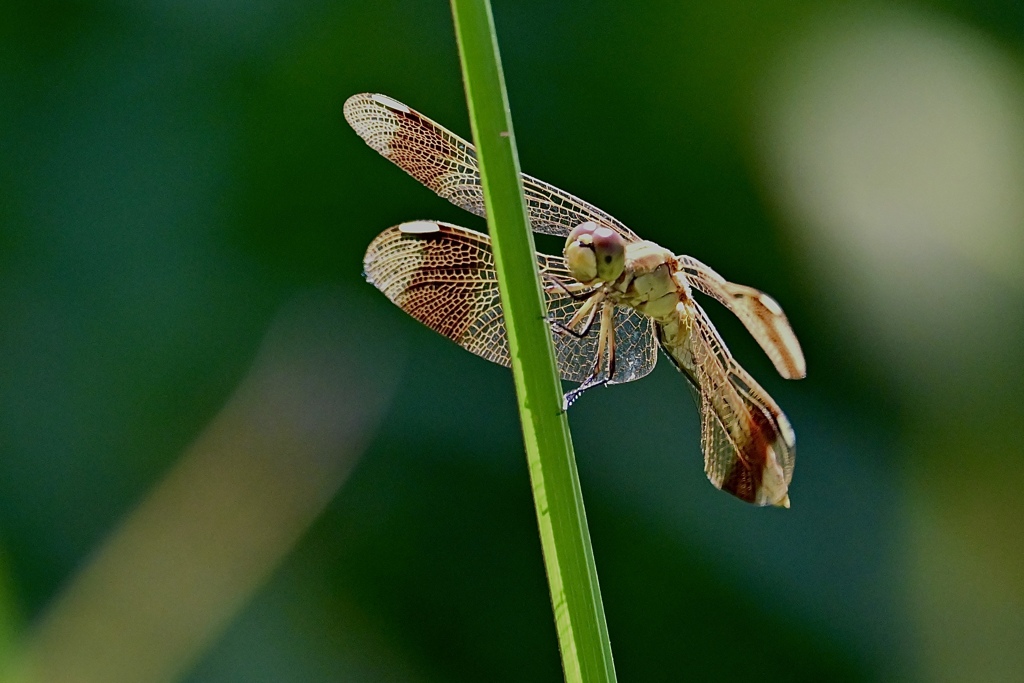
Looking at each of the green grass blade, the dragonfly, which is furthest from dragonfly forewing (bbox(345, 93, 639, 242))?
the green grass blade

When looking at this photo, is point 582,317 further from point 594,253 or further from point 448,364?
point 448,364

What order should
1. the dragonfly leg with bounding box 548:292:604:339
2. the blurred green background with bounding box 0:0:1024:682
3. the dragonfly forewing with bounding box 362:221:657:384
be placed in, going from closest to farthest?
the dragonfly leg with bounding box 548:292:604:339, the dragonfly forewing with bounding box 362:221:657:384, the blurred green background with bounding box 0:0:1024:682

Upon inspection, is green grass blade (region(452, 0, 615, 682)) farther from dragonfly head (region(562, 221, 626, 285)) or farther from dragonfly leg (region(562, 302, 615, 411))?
dragonfly leg (region(562, 302, 615, 411))

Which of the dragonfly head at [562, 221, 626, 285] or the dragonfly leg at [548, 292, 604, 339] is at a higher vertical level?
the dragonfly head at [562, 221, 626, 285]

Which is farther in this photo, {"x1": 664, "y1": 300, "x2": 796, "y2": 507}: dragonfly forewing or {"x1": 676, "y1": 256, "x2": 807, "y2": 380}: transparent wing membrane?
{"x1": 664, "y1": 300, "x2": 796, "y2": 507}: dragonfly forewing

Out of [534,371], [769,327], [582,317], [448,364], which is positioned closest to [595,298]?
[582,317]

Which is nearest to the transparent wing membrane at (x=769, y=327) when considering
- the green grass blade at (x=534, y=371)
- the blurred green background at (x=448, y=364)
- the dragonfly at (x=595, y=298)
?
the dragonfly at (x=595, y=298)
